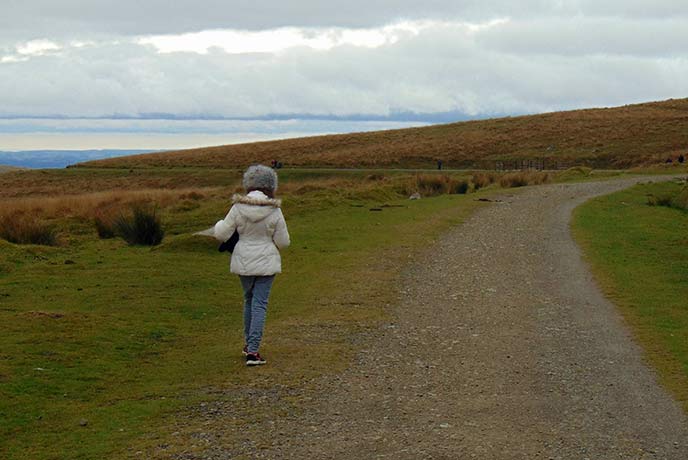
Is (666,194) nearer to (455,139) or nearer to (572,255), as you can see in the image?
(572,255)

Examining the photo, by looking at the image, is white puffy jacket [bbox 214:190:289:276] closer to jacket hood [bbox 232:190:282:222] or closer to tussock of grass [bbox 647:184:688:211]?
jacket hood [bbox 232:190:282:222]

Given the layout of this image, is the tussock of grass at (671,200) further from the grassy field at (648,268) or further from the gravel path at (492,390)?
the gravel path at (492,390)

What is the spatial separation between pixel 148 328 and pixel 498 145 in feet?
247

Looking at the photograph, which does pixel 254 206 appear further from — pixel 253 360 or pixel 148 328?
pixel 148 328

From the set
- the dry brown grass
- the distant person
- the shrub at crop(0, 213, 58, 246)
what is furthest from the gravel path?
the dry brown grass

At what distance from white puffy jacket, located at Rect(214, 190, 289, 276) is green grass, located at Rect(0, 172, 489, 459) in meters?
0.93

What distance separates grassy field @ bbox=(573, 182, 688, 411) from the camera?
29.7 feet

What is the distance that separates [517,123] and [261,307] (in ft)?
298

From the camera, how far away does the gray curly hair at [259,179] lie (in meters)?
8.55

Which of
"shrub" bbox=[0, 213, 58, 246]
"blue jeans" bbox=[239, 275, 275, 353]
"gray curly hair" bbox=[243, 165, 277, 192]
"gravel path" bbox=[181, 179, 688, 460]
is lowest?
"gravel path" bbox=[181, 179, 688, 460]

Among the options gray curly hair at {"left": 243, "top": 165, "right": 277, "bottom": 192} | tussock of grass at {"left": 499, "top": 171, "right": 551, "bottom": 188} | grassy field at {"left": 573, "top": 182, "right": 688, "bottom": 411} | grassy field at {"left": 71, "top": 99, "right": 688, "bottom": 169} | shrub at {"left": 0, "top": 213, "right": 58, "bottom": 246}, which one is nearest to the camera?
gray curly hair at {"left": 243, "top": 165, "right": 277, "bottom": 192}

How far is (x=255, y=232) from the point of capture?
8570mm

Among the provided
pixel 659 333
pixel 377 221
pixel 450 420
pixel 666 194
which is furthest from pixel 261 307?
pixel 666 194

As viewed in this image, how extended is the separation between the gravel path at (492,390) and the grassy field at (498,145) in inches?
2047
